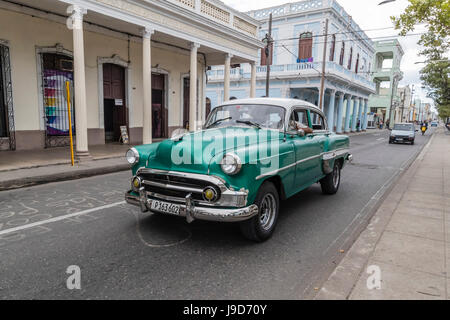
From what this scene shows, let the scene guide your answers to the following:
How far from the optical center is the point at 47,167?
27.7 ft

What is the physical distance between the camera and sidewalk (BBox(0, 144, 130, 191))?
714 centimetres

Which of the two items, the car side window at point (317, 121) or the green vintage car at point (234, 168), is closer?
the green vintage car at point (234, 168)

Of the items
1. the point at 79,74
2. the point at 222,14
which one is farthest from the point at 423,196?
the point at 222,14

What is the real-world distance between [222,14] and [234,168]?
14.3 metres

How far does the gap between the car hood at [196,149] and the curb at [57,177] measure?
4.74m

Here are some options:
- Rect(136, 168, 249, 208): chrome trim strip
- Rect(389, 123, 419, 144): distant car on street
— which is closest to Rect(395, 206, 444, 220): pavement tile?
Rect(136, 168, 249, 208): chrome trim strip

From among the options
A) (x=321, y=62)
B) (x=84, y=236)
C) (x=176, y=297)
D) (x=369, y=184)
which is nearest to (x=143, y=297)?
(x=176, y=297)

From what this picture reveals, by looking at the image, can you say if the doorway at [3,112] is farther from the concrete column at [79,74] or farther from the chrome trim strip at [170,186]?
the chrome trim strip at [170,186]

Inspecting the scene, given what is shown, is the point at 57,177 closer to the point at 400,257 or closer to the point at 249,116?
the point at 249,116

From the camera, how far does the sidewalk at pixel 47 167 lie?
7.14m

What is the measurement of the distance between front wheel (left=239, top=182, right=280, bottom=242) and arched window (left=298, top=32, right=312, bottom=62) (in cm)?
2644

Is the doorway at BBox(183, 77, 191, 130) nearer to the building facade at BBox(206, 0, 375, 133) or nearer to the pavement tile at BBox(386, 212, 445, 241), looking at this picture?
the building facade at BBox(206, 0, 375, 133)

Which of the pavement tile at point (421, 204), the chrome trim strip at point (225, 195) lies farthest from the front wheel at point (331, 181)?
the chrome trim strip at point (225, 195)
